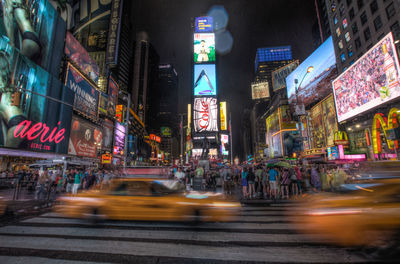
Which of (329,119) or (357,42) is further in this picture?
(329,119)

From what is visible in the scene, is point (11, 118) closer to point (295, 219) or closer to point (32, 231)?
point (32, 231)

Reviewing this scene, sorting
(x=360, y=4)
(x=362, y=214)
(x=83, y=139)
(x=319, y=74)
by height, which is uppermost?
(x=360, y=4)

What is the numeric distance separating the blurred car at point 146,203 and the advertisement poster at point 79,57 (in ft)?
116

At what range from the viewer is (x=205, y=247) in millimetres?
4328

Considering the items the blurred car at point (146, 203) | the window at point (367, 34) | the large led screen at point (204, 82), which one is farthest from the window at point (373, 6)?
the blurred car at point (146, 203)

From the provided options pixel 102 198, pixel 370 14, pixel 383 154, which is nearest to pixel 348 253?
pixel 102 198

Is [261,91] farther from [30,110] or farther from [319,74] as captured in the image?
[30,110]

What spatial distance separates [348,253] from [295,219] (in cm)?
287

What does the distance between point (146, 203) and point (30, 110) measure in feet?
89.3

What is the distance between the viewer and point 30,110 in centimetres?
2445

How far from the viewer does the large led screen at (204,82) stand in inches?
2415

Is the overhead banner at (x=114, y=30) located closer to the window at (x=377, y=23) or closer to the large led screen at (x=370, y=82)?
the large led screen at (x=370, y=82)

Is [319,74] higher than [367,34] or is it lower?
lower

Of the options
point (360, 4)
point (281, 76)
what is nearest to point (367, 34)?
point (360, 4)
